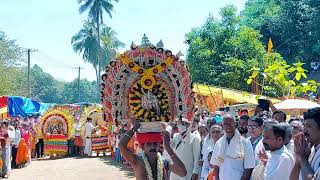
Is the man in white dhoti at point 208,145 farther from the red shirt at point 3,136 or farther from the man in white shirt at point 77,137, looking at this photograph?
the man in white shirt at point 77,137

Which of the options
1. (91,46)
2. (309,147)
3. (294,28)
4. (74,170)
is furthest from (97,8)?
(309,147)

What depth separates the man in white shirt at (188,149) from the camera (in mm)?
8016

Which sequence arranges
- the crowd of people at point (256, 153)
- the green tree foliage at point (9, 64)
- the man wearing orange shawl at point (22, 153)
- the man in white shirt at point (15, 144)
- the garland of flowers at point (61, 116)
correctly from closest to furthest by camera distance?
the crowd of people at point (256, 153), the man in white shirt at point (15, 144), the man wearing orange shawl at point (22, 153), the garland of flowers at point (61, 116), the green tree foliage at point (9, 64)

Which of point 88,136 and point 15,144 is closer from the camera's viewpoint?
point 15,144

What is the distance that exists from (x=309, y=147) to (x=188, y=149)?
408 cm

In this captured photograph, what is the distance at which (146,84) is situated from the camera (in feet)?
20.3

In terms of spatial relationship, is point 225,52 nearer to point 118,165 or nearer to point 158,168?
point 118,165

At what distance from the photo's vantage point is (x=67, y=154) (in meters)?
23.1

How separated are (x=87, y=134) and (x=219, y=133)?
15.2 metres

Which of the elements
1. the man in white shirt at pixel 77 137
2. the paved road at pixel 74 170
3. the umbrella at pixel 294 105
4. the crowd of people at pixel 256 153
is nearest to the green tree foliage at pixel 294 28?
the man in white shirt at pixel 77 137

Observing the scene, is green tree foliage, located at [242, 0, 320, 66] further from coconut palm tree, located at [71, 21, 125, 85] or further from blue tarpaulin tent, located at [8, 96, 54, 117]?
coconut palm tree, located at [71, 21, 125, 85]

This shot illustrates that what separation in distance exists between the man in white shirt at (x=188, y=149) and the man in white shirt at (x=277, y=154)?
9.25ft

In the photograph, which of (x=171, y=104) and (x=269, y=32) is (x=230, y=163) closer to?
(x=171, y=104)

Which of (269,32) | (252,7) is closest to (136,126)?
(269,32)
